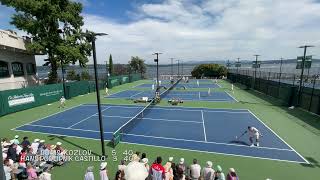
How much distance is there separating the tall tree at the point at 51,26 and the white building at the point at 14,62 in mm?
2027

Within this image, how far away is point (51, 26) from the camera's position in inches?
1459

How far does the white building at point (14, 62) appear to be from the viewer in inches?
1252

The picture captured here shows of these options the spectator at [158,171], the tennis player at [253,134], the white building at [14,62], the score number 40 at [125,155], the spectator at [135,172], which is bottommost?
the score number 40 at [125,155]

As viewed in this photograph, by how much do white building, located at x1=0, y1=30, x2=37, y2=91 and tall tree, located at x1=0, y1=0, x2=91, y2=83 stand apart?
2.03m

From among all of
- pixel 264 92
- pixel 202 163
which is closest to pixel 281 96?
pixel 264 92

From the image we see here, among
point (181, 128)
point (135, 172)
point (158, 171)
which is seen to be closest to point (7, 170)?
point (158, 171)

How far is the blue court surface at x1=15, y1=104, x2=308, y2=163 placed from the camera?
1520cm

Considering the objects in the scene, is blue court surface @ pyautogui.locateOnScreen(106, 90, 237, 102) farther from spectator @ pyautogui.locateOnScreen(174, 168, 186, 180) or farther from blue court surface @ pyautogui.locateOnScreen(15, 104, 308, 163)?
spectator @ pyautogui.locateOnScreen(174, 168, 186, 180)

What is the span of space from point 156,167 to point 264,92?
3373 cm

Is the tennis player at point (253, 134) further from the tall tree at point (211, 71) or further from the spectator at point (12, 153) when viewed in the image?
the tall tree at point (211, 71)

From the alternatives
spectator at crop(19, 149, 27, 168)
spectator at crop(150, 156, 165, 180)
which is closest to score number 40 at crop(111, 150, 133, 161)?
spectator at crop(19, 149, 27, 168)

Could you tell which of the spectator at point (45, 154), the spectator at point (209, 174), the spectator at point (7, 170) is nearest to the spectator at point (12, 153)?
the spectator at point (45, 154)

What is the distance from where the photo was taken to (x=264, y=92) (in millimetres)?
37719

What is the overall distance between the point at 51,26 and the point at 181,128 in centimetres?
2856
